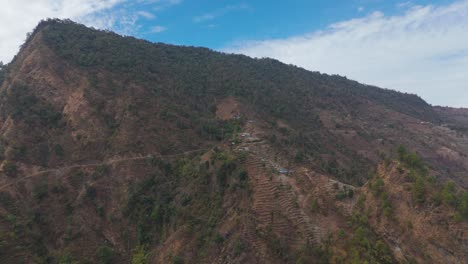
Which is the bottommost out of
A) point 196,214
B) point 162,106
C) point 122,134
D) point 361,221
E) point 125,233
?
point 125,233

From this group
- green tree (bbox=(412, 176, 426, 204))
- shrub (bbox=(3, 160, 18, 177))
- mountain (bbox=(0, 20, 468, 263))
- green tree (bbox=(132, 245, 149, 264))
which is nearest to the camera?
green tree (bbox=(412, 176, 426, 204))

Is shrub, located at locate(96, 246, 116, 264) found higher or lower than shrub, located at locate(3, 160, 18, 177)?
lower

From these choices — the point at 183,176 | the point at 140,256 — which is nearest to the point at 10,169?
the point at 140,256

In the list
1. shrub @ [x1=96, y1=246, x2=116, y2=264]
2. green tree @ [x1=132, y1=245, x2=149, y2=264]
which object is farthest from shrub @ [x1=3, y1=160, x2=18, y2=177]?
green tree @ [x1=132, y1=245, x2=149, y2=264]

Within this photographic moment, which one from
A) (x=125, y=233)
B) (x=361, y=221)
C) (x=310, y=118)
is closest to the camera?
(x=361, y=221)

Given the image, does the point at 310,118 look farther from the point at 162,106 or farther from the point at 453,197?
the point at 453,197

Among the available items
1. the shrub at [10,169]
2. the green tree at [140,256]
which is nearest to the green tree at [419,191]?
the green tree at [140,256]

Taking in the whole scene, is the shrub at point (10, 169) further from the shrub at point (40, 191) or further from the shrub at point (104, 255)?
the shrub at point (104, 255)

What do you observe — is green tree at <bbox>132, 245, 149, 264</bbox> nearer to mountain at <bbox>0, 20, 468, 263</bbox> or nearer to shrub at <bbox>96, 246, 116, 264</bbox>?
mountain at <bbox>0, 20, 468, 263</bbox>

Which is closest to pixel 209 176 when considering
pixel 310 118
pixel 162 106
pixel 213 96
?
pixel 162 106
